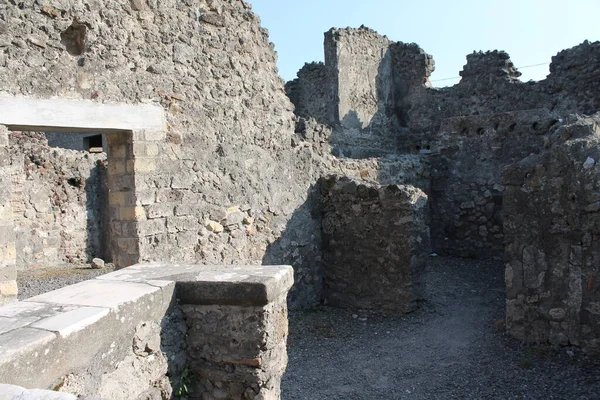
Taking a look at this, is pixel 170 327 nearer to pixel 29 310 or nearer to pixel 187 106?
pixel 29 310

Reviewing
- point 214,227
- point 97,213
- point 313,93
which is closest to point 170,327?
point 214,227

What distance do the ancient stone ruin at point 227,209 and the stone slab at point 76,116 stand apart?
0.01 metres

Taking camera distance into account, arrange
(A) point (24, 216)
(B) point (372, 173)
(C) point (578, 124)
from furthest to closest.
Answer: (A) point (24, 216) < (B) point (372, 173) < (C) point (578, 124)

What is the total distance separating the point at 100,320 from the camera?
223 centimetres

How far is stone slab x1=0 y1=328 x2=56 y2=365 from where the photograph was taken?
1.80 metres

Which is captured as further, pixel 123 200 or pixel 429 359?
pixel 429 359

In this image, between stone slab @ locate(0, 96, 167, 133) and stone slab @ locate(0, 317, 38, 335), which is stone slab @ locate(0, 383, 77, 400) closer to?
stone slab @ locate(0, 317, 38, 335)

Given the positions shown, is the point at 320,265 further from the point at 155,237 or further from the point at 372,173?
the point at 155,237

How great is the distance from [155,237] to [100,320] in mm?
2765

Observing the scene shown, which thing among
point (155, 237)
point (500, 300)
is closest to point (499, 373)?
point (500, 300)

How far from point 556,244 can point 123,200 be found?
4.05m

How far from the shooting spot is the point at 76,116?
171 inches

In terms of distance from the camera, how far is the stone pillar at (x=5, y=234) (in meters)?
3.96

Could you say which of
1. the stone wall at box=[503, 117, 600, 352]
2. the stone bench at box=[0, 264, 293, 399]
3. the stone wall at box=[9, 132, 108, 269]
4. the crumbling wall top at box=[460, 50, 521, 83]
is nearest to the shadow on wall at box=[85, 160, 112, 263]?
the stone wall at box=[9, 132, 108, 269]
